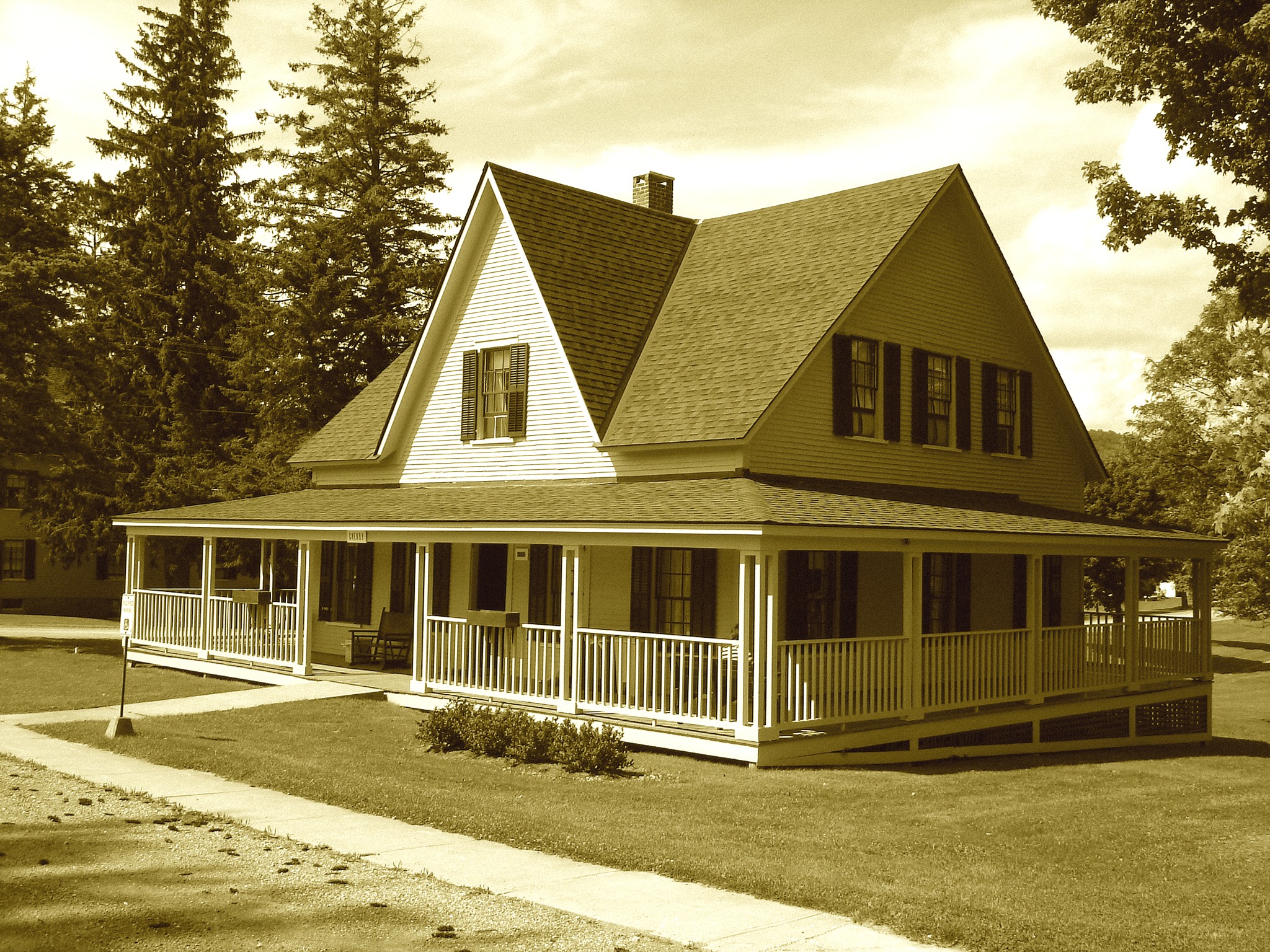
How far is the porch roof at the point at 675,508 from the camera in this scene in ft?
53.0

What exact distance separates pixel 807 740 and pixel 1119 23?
43.8 ft

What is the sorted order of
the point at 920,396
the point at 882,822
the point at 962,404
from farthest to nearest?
the point at 962,404
the point at 920,396
the point at 882,822

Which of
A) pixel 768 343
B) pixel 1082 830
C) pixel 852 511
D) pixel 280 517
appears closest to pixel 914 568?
pixel 852 511

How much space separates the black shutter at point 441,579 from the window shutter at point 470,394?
7.18ft

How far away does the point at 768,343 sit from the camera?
2005cm

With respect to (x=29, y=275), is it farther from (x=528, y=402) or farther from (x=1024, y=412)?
(x=1024, y=412)

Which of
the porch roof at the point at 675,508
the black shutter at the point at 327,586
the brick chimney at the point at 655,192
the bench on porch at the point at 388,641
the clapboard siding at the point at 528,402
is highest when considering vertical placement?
the brick chimney at the point at 655,192

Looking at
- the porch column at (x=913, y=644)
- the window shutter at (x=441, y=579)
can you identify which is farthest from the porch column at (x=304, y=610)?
the porch column at (x=913, y=644)

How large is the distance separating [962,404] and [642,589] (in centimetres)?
725

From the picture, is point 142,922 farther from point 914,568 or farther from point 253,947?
point 914,568

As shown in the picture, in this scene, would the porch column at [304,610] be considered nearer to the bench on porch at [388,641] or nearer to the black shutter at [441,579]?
the bench on porch at [388,641]

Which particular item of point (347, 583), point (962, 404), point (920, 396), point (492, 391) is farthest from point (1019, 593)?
point (347, 583)

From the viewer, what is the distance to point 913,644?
56.9 ft

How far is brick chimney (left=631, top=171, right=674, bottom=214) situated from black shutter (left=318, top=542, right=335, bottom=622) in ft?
33.3
